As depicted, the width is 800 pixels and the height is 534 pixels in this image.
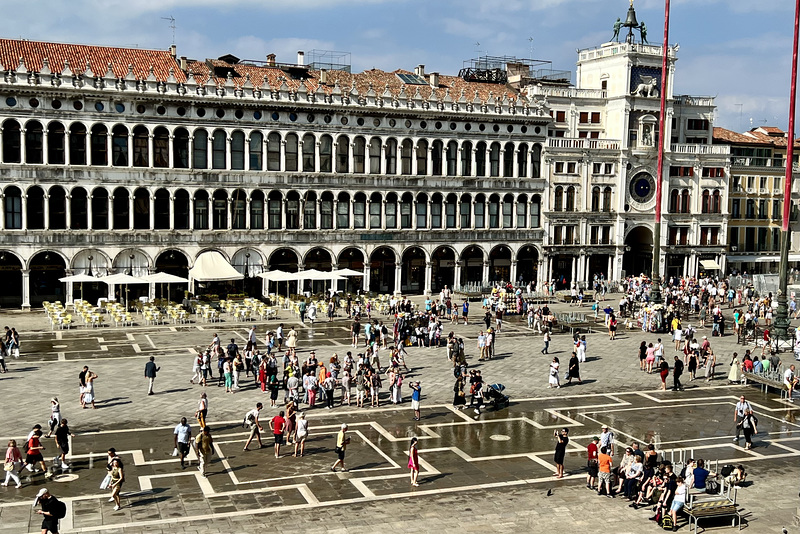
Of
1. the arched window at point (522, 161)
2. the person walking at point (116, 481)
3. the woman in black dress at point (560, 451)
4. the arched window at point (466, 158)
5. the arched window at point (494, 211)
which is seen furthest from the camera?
the arched window at point (522, 161)

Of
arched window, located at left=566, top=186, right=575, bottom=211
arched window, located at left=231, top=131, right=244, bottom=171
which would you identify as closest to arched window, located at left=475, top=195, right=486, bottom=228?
arched window, located at left=566, top=186, right=575, bottom=211

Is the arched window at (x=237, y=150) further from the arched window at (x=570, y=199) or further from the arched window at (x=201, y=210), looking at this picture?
the arched window at (x=570, y=199)

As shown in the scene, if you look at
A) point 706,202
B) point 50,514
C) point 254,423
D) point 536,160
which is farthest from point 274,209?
point 50,514

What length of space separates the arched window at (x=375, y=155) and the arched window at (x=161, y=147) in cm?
1552

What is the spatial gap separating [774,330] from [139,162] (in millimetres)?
41679

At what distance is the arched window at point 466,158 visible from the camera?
7262 cm

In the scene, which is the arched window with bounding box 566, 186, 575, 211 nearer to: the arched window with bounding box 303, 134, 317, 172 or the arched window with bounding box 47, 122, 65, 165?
the arched window with bounding box 303, 134, 317, 172

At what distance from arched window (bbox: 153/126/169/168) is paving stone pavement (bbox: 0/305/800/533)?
13.4m

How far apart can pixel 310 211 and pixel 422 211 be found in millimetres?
9460

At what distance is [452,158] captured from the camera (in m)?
72.1

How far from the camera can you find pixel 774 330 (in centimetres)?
4594

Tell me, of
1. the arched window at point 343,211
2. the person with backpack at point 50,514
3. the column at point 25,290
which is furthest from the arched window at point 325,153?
the person with backpack at point 50,514

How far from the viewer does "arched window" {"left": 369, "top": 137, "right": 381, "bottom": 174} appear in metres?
69.2

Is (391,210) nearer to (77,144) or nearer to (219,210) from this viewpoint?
(219,210)
